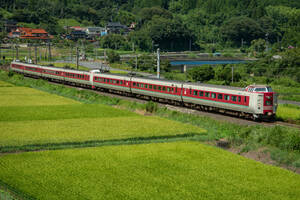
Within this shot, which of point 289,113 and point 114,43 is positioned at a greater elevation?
point 114,43

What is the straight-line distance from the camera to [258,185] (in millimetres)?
24547

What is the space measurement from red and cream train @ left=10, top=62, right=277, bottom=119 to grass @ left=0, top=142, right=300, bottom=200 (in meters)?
11.6

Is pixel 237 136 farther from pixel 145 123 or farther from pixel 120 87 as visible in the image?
pixel 120 87

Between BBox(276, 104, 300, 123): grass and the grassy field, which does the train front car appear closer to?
BBox(276, 104, 300, 123): grass

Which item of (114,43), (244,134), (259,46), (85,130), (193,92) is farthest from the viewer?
(114,43)

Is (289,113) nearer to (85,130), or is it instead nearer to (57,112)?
(85,130)

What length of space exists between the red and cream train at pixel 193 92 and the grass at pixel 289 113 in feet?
8.32

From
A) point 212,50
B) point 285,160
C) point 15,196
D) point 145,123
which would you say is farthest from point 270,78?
point 212,50

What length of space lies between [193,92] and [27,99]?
23715 millimetres

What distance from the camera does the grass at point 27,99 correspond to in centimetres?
5694

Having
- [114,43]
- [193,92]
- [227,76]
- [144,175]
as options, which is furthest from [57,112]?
[114,43]

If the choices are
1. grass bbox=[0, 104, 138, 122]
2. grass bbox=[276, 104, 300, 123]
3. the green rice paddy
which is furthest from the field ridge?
grass bbox=[276, 104, 300, 123]

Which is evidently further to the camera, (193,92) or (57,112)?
(193,92)

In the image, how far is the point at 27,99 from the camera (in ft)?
199
